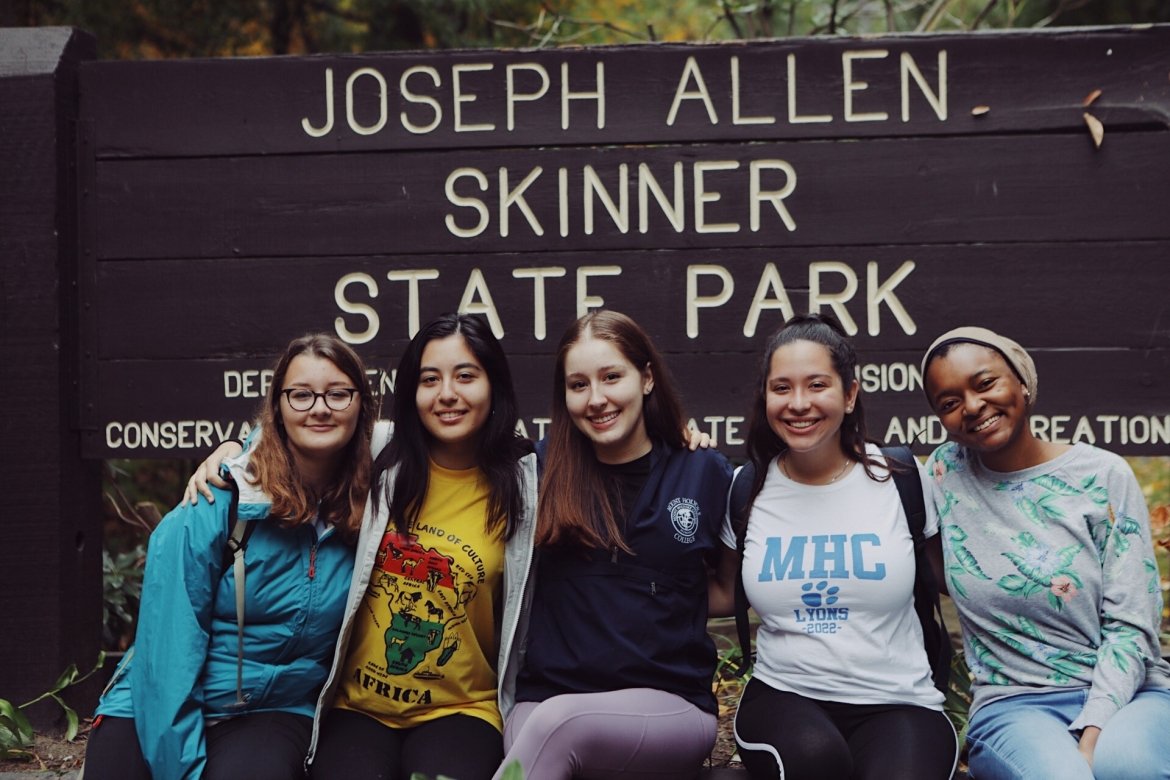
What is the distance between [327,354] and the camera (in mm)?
3340

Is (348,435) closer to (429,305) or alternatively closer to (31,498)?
(429,305)

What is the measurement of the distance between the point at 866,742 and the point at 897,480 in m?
0.73

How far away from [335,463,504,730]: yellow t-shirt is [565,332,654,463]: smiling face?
434mm

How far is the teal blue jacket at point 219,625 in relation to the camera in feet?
10.1

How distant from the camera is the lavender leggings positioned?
9.58ft

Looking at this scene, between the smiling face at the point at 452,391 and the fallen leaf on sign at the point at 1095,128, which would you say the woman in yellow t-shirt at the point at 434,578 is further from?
the fallen leaf on sign at the point at 1095,128

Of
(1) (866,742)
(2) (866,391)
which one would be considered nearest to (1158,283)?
(2) (866,391)

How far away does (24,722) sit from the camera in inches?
163

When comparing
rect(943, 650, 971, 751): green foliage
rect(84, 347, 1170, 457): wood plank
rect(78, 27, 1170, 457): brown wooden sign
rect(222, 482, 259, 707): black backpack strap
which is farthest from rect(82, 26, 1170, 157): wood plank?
rect(943, 650, 971, 751): green foliage

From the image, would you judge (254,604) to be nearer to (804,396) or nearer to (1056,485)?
(804,396)

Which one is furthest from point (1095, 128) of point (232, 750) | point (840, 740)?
point (232, 750)

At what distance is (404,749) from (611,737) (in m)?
A: 0.63

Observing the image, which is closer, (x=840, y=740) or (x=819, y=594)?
(x=840, y=740)

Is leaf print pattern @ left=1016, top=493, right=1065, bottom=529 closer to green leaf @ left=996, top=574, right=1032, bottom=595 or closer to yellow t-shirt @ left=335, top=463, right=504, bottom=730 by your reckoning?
green leaf @ left=996, top=574, right=1032, bottom=595
